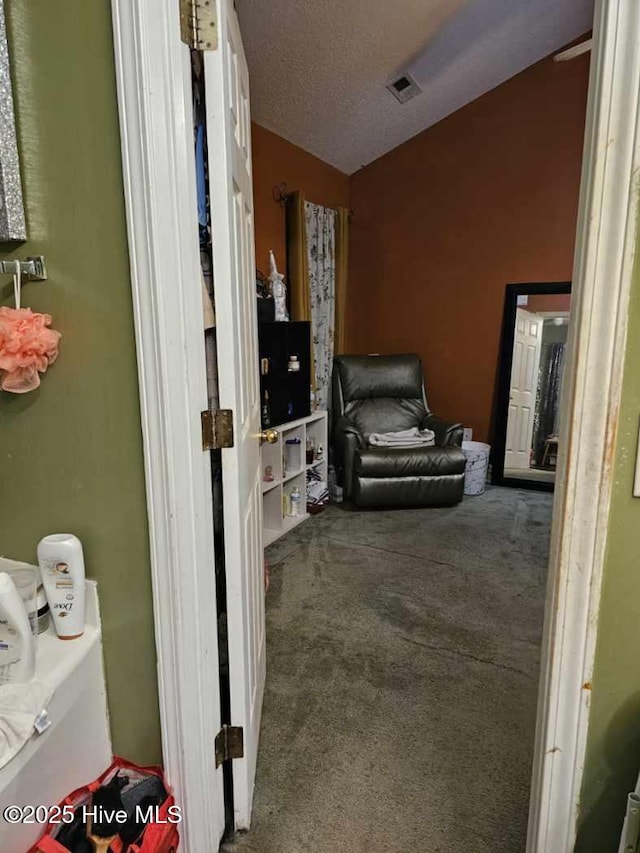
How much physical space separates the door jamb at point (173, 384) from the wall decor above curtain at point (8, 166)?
235 mm

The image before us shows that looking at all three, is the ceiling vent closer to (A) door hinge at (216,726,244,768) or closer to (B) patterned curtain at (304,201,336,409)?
(B) patterned curtain at (304,201,336,409)

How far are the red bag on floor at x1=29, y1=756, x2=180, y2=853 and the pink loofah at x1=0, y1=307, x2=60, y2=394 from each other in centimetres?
86

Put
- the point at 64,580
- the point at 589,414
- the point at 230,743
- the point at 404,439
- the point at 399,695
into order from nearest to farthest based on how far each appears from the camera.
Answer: the point at 589,414 < the point at 64,580 < the point at 230,743 < the point at 399,695 < the point at 404,439

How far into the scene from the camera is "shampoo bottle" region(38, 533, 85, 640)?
108 centimetres

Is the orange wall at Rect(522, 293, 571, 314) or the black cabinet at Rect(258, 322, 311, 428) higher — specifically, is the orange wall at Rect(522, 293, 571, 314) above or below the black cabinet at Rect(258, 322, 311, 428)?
above

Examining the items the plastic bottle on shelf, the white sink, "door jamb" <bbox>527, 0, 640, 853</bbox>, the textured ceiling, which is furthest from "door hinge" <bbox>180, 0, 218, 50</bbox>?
the plastic bottle on shelf

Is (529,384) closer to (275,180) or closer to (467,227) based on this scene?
(467,227)

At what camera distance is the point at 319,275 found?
411 cm

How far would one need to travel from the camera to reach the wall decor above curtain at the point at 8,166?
0.98m

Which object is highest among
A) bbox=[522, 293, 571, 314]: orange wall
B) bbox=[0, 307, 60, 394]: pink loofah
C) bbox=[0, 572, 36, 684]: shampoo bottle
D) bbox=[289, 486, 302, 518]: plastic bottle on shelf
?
bbox=[522, 293, 571, 314]: orange wall

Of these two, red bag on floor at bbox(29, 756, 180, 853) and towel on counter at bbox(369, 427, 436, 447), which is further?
towel on counter at bbox(369, 427, 436, 447)

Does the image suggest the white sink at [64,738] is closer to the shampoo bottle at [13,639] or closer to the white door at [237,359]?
the shampoo bottle at [13,639]

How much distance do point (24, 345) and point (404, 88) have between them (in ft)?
11.5

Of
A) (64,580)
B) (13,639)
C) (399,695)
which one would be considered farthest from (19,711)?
(399,695)
